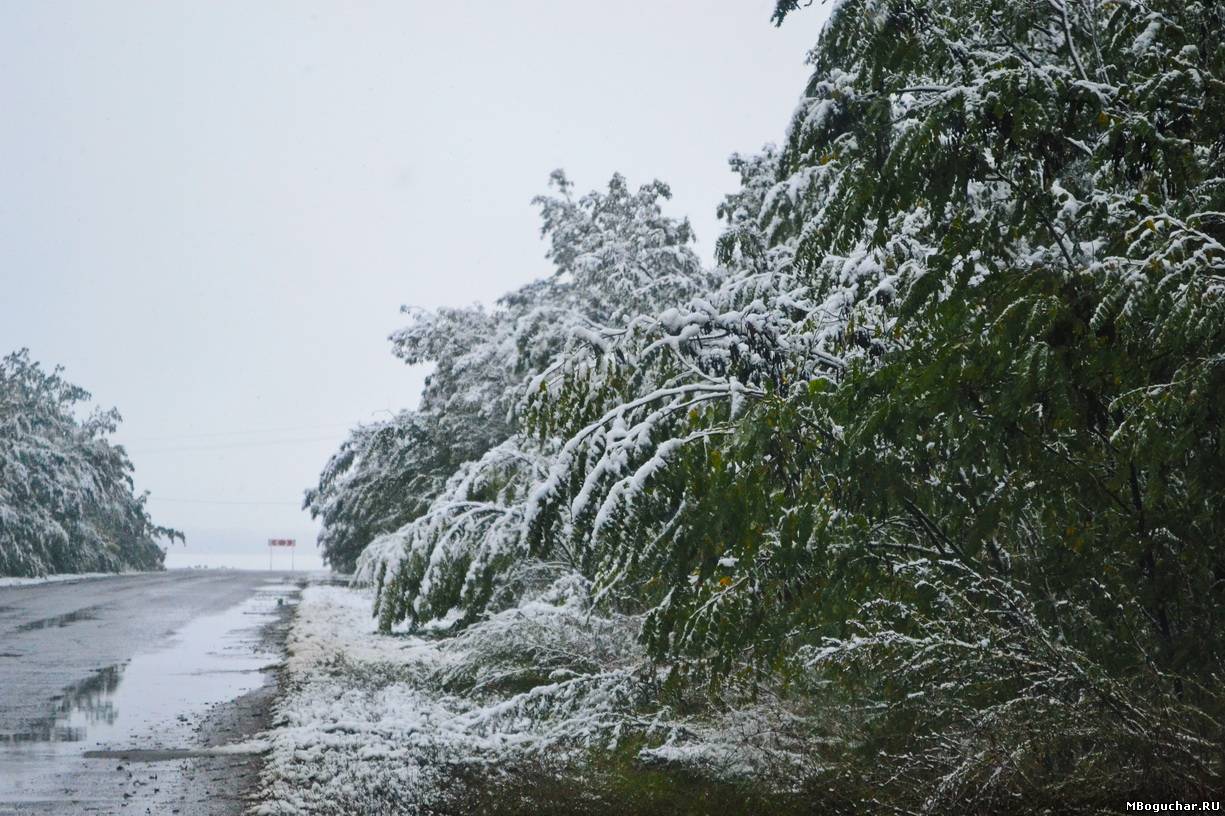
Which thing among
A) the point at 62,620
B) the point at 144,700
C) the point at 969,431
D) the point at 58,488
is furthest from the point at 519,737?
the point at 58,488

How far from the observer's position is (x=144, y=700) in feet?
34.3

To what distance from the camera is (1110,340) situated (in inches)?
175

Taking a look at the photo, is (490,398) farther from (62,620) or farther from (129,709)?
(62,620)

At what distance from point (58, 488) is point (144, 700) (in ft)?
123

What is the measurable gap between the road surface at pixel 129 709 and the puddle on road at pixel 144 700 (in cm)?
1

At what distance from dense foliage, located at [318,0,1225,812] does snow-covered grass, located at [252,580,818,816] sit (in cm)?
88

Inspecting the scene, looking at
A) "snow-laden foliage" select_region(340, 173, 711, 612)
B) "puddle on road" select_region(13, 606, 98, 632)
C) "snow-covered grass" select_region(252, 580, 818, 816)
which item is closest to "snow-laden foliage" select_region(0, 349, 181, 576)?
"puddle on road" select_region(13, 606, 98, 632)

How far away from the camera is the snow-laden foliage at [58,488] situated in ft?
131

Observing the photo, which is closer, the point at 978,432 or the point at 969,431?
the point at 978,432

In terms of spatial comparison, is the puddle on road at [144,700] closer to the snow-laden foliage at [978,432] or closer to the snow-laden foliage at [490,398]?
the snow-laden foliage at [490,398]

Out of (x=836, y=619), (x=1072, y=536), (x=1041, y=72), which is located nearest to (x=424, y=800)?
(x=836, y=619)

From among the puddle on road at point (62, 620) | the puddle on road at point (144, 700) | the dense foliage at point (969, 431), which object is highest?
the dense foliage at point (969, 431)

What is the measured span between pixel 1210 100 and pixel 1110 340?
107 cm

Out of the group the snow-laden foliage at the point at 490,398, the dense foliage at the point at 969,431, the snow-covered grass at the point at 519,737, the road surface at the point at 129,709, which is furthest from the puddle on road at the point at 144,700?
the dense foliage at the point at 969,431
